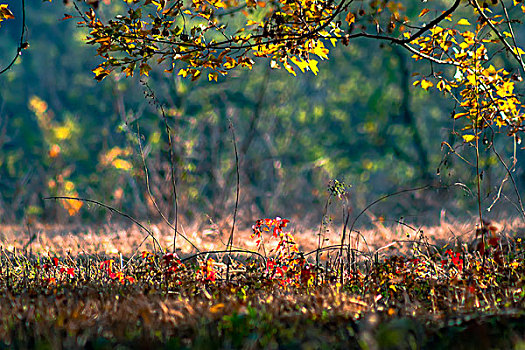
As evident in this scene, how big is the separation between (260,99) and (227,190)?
→ 222 cm

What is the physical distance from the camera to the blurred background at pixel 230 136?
9.45 meters

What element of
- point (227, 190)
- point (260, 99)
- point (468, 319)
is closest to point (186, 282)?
point (468, 319)

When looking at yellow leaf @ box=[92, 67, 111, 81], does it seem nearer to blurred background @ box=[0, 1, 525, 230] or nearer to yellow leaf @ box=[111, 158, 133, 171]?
blurred background @ box=[0, 1, 525, 230]

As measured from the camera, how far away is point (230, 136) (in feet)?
29.8

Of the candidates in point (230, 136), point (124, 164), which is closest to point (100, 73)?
point (230, 136)

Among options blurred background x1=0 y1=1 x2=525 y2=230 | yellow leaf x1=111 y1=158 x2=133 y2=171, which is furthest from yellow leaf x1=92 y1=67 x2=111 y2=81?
yellow leaf x1=111 y1=158 x2=133 y2=171

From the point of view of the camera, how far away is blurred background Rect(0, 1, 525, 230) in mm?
9445

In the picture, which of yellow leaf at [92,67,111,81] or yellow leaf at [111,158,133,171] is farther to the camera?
yellow leaf at [111,158,133,171]

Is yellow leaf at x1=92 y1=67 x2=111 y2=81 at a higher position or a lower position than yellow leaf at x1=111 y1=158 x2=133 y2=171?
lower

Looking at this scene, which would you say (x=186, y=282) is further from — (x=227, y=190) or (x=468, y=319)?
(x=227, y=190)

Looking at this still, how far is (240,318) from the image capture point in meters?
2.30

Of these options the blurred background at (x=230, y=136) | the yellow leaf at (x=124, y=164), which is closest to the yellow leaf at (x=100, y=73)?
the blurred background at (x=230, y=136)

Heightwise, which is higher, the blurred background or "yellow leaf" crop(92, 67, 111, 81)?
the blurred background

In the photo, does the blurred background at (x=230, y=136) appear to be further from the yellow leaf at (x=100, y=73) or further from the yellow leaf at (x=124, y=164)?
the yellow leaf at (x=100, y=73)
